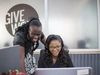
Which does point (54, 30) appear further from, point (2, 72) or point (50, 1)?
point (2, 72)

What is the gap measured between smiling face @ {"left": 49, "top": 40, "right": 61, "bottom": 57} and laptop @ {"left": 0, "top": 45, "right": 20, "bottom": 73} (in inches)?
21.6

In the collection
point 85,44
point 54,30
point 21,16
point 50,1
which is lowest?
point 85,44

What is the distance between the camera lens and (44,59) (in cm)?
165

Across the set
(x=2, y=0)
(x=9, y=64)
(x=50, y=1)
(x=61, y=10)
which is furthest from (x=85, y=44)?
(x=9, y=64)

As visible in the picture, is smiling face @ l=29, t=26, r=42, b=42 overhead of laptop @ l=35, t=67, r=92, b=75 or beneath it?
overhead

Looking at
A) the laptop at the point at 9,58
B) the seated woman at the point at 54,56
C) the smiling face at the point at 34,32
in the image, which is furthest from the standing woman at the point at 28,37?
the laptop at the point at 9,58

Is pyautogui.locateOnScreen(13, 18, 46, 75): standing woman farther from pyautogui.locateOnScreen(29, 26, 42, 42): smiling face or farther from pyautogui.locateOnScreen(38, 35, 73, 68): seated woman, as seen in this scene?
pyautogui.locateOnScreen(38, 35, 73, 68): seated woman

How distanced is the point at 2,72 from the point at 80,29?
290 centimetres

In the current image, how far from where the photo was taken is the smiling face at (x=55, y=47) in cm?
152

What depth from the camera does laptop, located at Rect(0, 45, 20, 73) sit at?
0.95m

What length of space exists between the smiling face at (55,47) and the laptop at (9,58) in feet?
1.80

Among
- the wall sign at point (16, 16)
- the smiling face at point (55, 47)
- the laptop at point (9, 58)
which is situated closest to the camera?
the laptop at point (9, 58)

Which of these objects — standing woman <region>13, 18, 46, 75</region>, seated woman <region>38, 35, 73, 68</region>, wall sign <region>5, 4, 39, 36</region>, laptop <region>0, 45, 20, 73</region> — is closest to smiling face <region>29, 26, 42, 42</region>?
standing woman <region>13, 18, 46, 75</region>

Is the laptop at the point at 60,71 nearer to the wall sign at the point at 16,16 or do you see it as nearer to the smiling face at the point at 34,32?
the smiling face at the point at 34,32
